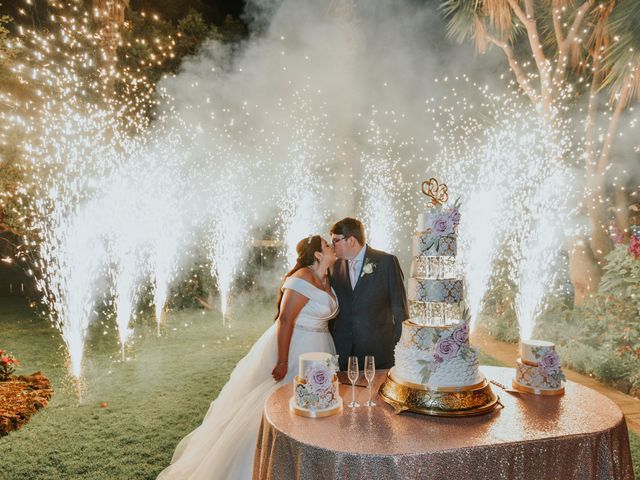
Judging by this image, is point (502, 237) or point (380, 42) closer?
point (502, 237)

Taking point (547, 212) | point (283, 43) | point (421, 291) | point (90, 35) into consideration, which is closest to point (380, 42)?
point (283, 43)

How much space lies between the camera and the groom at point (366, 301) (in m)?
3.87

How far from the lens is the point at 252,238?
42.6ft

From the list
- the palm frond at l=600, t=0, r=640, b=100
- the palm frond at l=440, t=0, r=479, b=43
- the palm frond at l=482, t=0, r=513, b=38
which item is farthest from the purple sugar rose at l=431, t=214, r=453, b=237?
the palm frond at l=440, t=0, r=479, b=43

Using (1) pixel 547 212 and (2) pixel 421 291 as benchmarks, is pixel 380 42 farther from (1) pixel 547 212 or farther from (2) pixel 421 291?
(2) pixel 421 291

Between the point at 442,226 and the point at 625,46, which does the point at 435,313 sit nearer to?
the point at 442,226

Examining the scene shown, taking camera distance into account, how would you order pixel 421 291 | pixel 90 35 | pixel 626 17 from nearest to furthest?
pixel 421 291, pixel 626 17, pixel 90 35

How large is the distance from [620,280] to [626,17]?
3984 millimetres

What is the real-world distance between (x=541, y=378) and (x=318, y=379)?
4.50 feet

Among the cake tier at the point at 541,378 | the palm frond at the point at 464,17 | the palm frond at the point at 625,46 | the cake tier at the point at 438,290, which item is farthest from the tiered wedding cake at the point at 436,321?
the palm frond at the point at 464,17

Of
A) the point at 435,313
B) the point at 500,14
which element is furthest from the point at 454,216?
the point at 500,14

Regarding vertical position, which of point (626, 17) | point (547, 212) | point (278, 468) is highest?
point (626, 17)

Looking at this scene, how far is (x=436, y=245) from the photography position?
8.86 ft

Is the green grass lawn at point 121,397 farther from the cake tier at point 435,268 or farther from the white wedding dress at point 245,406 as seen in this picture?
the cake tier at point 435,268
